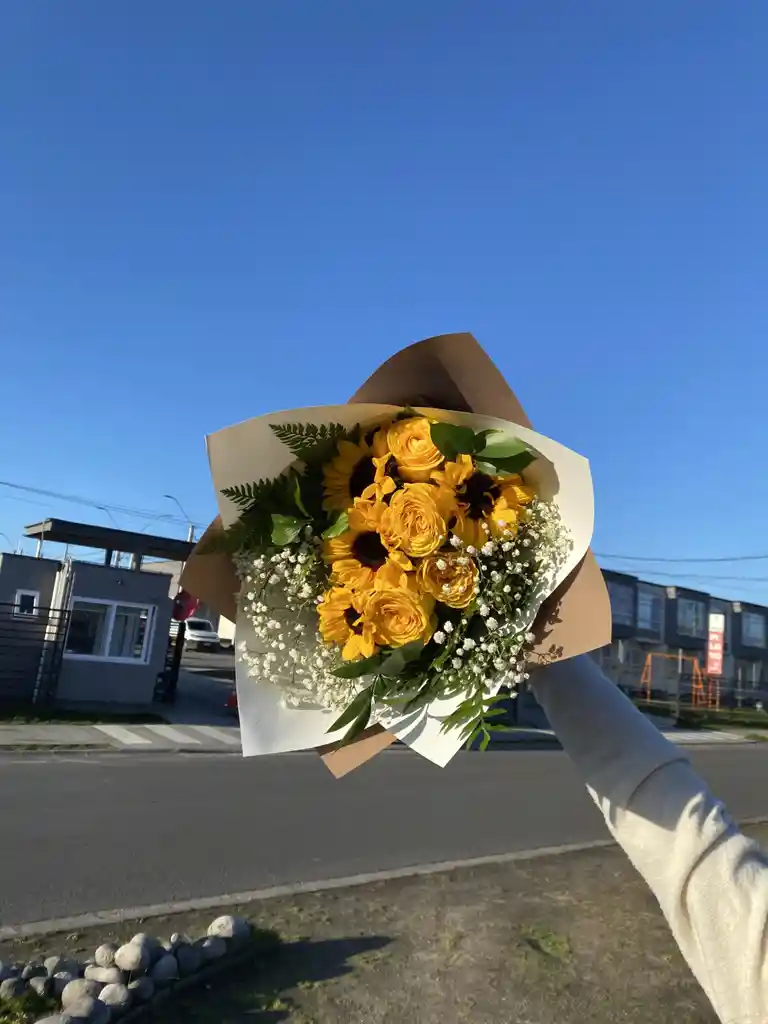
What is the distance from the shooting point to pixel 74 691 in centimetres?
1795

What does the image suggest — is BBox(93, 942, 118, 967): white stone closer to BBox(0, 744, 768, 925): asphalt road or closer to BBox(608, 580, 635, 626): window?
BBox(0, 744, 768, 925): asphalt road

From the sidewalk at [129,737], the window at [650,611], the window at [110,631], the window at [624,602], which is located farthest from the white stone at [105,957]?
the window at [650,611]

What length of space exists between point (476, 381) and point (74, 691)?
18.2m

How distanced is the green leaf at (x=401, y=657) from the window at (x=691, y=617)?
4948 cm

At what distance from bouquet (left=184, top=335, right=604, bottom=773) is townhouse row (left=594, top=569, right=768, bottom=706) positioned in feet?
124

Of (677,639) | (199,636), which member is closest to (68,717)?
(199,636)

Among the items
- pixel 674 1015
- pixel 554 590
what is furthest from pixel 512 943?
pixel 554 590

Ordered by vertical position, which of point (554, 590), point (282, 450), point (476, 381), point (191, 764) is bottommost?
point (191, 764)

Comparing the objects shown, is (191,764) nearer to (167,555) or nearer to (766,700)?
(167,555)

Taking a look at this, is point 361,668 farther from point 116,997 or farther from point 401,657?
point 116,997

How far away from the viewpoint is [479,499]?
5.10 feet

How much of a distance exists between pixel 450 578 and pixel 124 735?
14975 millimetres

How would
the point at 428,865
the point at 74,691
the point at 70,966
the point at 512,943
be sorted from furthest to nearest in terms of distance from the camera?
the point at 74,691, the point at 428,865, the point at 512,943, the point at 70,966

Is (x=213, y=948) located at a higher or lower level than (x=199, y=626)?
lower
